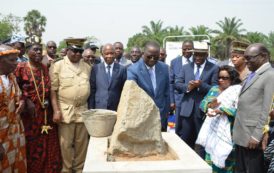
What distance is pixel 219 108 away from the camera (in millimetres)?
4141

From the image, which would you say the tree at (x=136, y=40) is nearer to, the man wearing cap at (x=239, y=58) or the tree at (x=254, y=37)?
the tree at (x=254, y=37)

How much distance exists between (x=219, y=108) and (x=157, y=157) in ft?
4.13

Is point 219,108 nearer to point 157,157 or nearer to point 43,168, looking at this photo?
point 157,157

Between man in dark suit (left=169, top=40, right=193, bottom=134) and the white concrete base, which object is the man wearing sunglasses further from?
the white concrete base

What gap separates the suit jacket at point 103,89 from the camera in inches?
188

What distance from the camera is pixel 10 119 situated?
12.3 ft

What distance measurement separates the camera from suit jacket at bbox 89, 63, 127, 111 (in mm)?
4777

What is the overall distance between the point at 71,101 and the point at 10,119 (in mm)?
1026

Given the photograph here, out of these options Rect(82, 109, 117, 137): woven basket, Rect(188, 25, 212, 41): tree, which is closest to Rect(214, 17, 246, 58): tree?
Rect(188, 25, 212, 41): tree

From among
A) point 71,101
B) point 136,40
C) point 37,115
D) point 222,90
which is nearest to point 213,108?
point 222,90

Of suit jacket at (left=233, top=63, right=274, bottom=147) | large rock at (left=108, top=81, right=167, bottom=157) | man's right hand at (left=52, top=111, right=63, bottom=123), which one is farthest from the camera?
man's right hand at (left=52, top=111, right=63, bottom=123)

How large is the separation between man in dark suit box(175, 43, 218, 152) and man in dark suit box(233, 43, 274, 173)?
3.44ft

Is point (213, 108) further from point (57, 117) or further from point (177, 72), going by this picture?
point (57, 117)

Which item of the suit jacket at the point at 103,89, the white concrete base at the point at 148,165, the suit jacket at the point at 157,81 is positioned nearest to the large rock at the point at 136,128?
the white concrete base at the point at 148,165
